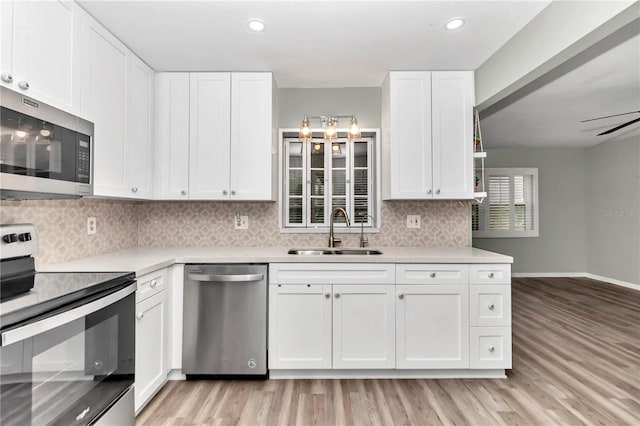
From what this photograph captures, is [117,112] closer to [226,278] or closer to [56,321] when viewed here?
[226,278]

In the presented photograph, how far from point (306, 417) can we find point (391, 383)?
71cm

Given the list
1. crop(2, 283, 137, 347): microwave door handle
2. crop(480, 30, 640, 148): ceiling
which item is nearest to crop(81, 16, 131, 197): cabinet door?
crop(2, 283, 137, 347): microwave door handle

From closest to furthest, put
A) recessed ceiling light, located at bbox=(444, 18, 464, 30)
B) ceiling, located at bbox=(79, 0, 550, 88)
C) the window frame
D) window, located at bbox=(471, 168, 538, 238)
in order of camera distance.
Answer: ceiling, located at bbox=(79, 0, 550, 88), recessed ceiling light, located at bbox=(444, 18, 464, 30), the window frame, window, located at bbox=(471, 168, 538, 238)

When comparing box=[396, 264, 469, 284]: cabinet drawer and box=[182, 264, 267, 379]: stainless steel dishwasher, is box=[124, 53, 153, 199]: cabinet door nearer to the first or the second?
box=[182, 264, 267, 379]: stainless steel dishwasher

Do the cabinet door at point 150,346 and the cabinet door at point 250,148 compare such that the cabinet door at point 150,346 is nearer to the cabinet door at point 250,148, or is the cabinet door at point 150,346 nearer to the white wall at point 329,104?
the cabinet door at point 250,148

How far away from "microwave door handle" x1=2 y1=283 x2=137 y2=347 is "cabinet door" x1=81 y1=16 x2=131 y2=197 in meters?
0.83

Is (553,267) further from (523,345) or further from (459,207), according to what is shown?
(459,207)

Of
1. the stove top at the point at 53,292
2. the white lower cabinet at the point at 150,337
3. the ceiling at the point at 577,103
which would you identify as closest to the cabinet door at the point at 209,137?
the white lower cabinet at the point at 150,337

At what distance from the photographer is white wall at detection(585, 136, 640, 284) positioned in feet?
17.3

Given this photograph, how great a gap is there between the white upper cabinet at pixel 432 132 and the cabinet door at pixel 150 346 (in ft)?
6.42

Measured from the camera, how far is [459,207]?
9.88ft

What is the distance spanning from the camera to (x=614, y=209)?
221 inches

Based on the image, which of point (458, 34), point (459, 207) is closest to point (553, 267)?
point (459, 207)

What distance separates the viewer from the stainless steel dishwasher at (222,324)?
91.0 inches
